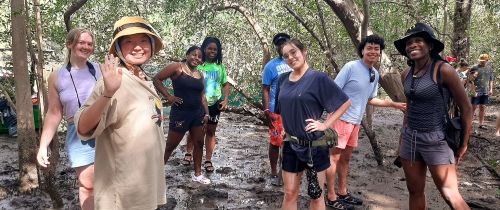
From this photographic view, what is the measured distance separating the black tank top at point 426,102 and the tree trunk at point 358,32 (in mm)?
2338

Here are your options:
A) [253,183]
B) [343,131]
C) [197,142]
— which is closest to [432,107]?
[343,131]

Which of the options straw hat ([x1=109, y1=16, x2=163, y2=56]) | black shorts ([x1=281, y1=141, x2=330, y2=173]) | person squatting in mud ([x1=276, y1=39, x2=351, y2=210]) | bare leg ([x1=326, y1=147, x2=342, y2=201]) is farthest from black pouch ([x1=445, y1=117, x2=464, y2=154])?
straw hat ([x1=109, y1=16, x2=163, y2=56])

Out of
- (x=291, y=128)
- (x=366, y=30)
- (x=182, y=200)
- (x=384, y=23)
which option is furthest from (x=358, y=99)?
(x=384, y=23)

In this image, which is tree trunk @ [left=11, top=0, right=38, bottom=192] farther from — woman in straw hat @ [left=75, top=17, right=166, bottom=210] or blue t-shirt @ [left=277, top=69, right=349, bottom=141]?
blue t-shirt @ [left=277, top=69, right=349, bottom=141]

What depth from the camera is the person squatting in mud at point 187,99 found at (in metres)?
5.48

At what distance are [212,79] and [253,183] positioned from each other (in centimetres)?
150

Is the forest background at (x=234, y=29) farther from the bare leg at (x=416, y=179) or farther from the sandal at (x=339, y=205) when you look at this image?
the bare leg at (x=416, y=179)

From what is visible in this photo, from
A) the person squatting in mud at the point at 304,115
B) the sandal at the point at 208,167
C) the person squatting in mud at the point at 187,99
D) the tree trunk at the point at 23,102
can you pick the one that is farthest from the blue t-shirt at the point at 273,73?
the tree trunk at the point at 23,102

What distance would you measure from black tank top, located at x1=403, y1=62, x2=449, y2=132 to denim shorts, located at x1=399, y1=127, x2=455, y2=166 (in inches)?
2.0

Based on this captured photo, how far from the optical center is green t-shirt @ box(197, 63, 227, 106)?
6105 millimetres

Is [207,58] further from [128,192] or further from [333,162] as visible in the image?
[128,192]

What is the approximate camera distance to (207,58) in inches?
241

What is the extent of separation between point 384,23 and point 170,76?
6.18 metres

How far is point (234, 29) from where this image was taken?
38.2ft
